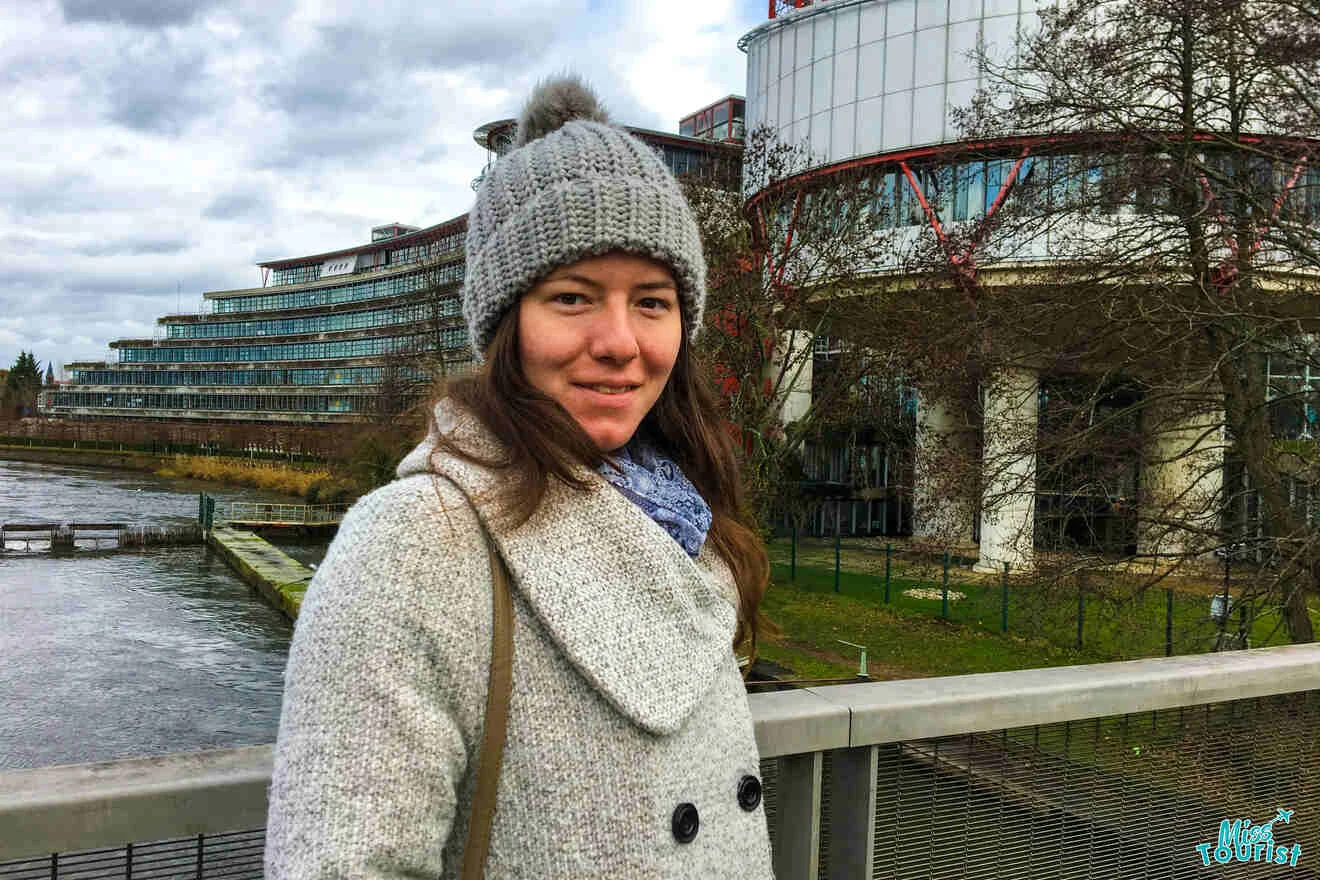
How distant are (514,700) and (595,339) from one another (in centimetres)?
57

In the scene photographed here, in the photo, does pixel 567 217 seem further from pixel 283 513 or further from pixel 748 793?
pixel 283 513

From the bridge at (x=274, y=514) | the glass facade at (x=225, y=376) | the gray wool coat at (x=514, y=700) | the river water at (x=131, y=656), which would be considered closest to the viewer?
the gray wool coat at (x=514, y=700)

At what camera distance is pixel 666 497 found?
1.72 metres

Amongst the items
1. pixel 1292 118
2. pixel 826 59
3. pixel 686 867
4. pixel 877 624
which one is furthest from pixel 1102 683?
pixel 826 59

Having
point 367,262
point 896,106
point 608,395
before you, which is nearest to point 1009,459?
point 608,395

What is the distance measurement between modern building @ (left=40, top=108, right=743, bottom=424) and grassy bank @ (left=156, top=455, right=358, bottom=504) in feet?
31.2

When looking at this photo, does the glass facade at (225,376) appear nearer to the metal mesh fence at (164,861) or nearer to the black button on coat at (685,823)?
the metal mesh fence at (164,861)

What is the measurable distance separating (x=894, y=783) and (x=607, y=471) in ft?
3.76

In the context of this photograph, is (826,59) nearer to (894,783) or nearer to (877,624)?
(877,624)

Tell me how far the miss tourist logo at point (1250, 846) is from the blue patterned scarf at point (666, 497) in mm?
2019

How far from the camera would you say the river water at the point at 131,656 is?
15.2 metres

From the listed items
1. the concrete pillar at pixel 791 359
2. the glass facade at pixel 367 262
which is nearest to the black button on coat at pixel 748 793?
the concrete pillar at pixel 791 359

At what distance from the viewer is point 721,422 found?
207 cm

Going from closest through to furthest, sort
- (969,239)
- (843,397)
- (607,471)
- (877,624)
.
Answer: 1. (607,471)
2. (969,239)
3. (877,624)
4. (843,397)
